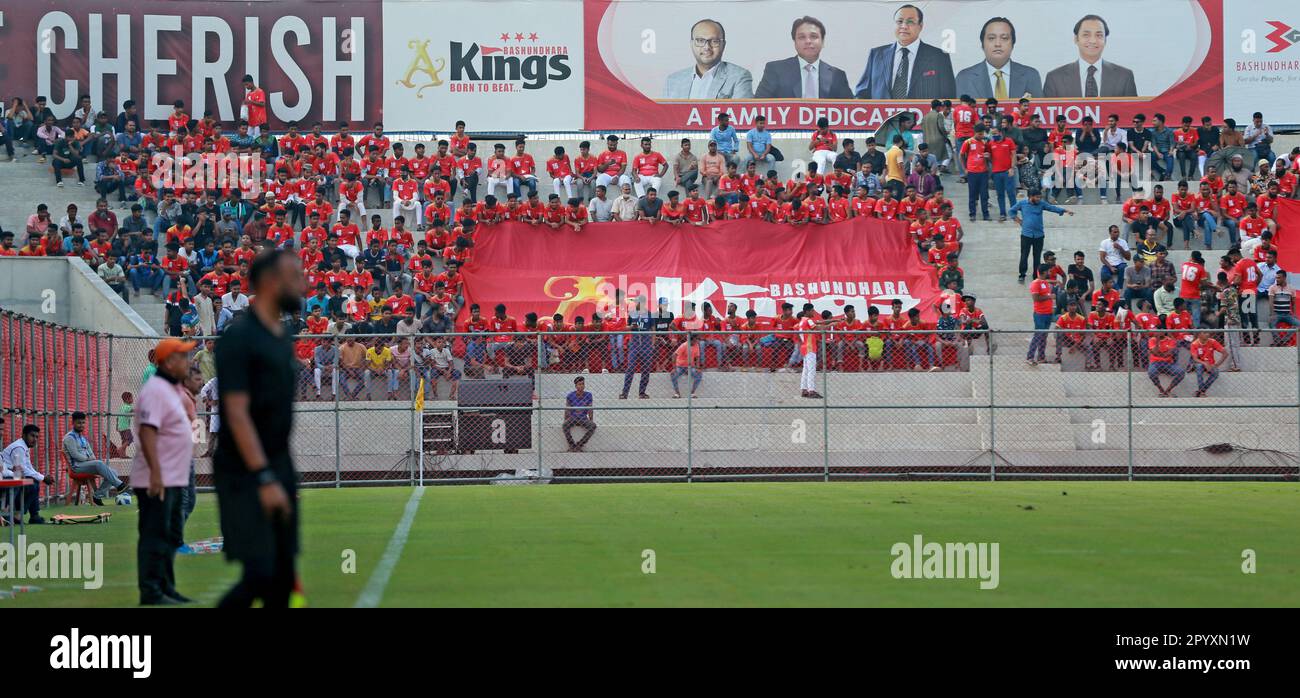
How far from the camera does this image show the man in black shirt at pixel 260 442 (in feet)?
21.9

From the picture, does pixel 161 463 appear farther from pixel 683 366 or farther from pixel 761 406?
pixel 683 366

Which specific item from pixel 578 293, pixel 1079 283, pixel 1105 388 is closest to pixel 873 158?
pixel 1079 283

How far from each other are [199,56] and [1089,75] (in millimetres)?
21957

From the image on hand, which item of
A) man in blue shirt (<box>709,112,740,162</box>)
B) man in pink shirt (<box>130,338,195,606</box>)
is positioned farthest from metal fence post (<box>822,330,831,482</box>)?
man in pink shirt (<box>130,338,195,606</box>)

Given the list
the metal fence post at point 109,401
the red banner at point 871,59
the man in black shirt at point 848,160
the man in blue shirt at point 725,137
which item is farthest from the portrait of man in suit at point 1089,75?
the metal fence post at point 109,401

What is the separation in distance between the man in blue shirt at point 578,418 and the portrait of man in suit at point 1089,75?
1831cm

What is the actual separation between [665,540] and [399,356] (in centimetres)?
1172

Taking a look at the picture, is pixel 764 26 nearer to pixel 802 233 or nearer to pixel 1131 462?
pixel 802 233

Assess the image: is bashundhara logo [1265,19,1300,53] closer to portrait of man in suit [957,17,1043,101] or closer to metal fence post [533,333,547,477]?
portrait of man in suit [957,17,1043,101]

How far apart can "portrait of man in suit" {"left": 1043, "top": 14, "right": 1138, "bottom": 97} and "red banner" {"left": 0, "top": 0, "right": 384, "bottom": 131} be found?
55.0 feet

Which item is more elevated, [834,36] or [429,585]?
[834,36]

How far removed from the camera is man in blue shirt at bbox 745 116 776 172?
3516 centimetres

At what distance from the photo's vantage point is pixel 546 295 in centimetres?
3038
